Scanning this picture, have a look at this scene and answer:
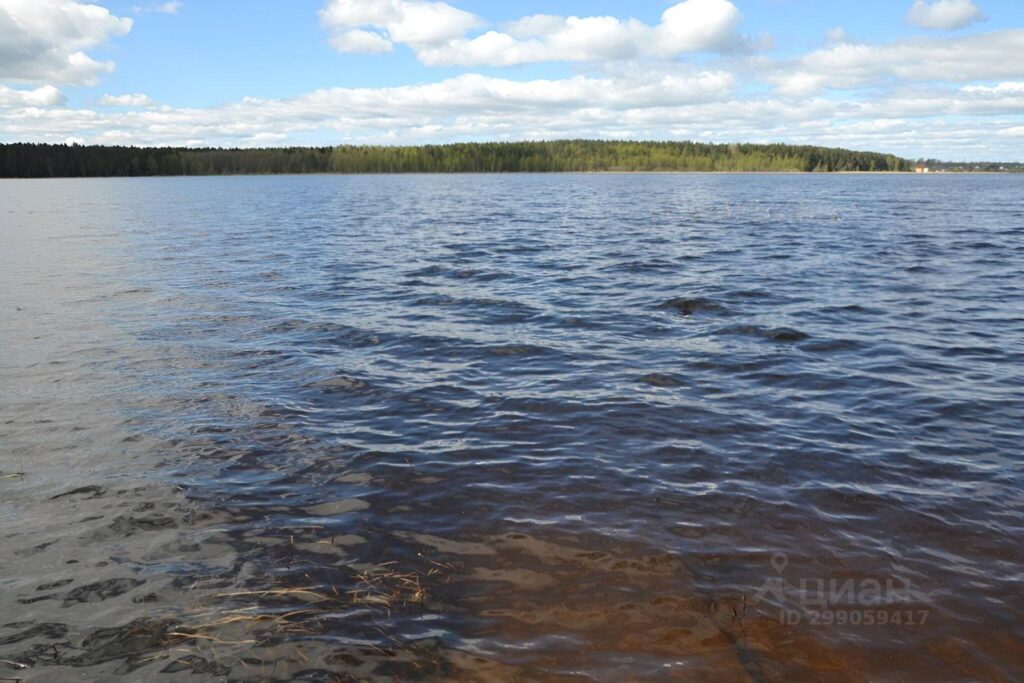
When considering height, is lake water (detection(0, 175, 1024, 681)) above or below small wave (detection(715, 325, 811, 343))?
below

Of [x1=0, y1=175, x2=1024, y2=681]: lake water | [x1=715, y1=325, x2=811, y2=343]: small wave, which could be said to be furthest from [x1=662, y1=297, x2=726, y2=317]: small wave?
[x1=715, y1=325, x2=811, y2=343]: small wave

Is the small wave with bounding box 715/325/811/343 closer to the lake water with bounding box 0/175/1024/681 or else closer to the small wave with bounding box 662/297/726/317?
the lake water with bounding box 0/175/1024/681

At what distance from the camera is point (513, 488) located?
8516 millimetres

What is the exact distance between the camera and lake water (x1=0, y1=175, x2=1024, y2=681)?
5621 mm

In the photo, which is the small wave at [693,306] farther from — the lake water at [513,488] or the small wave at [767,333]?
the small wave at [767,333]

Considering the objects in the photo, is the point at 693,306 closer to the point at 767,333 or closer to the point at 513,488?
the point at 767,333

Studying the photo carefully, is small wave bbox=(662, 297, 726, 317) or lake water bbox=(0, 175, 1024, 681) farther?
small wave bbox=(662, 297, 726, 317)

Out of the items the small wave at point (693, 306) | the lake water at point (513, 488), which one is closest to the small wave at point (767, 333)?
the lake water at point (513, 488)

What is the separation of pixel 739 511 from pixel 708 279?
16914 mm

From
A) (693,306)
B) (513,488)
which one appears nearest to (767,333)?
(693,306)

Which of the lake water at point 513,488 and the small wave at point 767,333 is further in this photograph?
the small wave at point 767,333

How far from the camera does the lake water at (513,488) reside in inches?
221

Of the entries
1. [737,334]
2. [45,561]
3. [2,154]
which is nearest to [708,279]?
[737,334]

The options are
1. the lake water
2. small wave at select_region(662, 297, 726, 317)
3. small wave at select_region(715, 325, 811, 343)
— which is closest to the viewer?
the lake water
